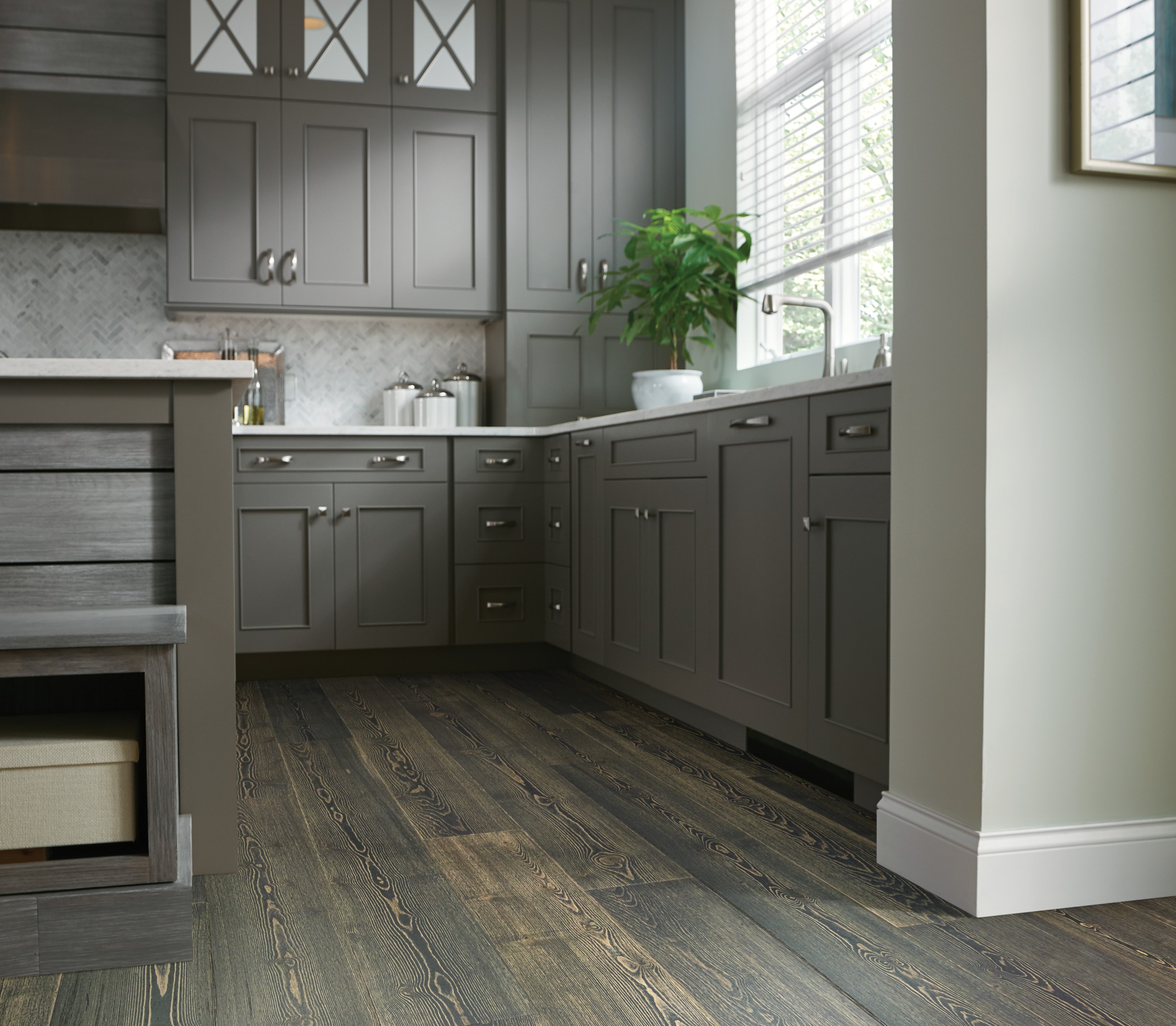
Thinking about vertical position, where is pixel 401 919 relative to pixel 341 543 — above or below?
below

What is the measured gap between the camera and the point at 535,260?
4297 mm

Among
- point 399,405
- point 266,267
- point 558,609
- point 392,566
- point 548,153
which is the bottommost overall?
point 558,609

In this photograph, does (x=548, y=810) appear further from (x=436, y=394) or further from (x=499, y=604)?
(x=436, y=394)

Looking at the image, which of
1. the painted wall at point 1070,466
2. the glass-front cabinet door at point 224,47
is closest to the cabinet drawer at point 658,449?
the painted wall at point 1070,466

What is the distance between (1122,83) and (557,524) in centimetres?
248

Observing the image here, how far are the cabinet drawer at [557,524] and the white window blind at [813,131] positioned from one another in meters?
0.97

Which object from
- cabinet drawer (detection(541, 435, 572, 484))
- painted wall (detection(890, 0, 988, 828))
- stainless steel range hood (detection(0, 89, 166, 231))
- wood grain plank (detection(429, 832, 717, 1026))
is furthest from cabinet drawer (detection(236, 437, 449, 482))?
painted wall (detection(890, 0, 988, 828))

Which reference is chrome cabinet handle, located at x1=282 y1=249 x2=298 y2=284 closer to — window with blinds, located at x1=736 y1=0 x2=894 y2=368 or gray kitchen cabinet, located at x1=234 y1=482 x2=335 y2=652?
gray kitchen cabinet, located at x1=234 y1=482 x2=335 y2=652

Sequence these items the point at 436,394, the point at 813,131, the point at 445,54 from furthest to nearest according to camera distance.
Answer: the point at 436,394
the point at 445,54
the point at 813,131

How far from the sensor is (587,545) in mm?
3629

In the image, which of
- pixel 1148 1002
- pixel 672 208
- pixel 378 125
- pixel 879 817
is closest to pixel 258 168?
→ pixel 378 125

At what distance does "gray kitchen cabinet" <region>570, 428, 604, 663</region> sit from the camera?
3.53 meters

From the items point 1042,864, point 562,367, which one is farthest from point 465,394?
point 1042,864

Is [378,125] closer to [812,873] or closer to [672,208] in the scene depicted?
[672,208]
